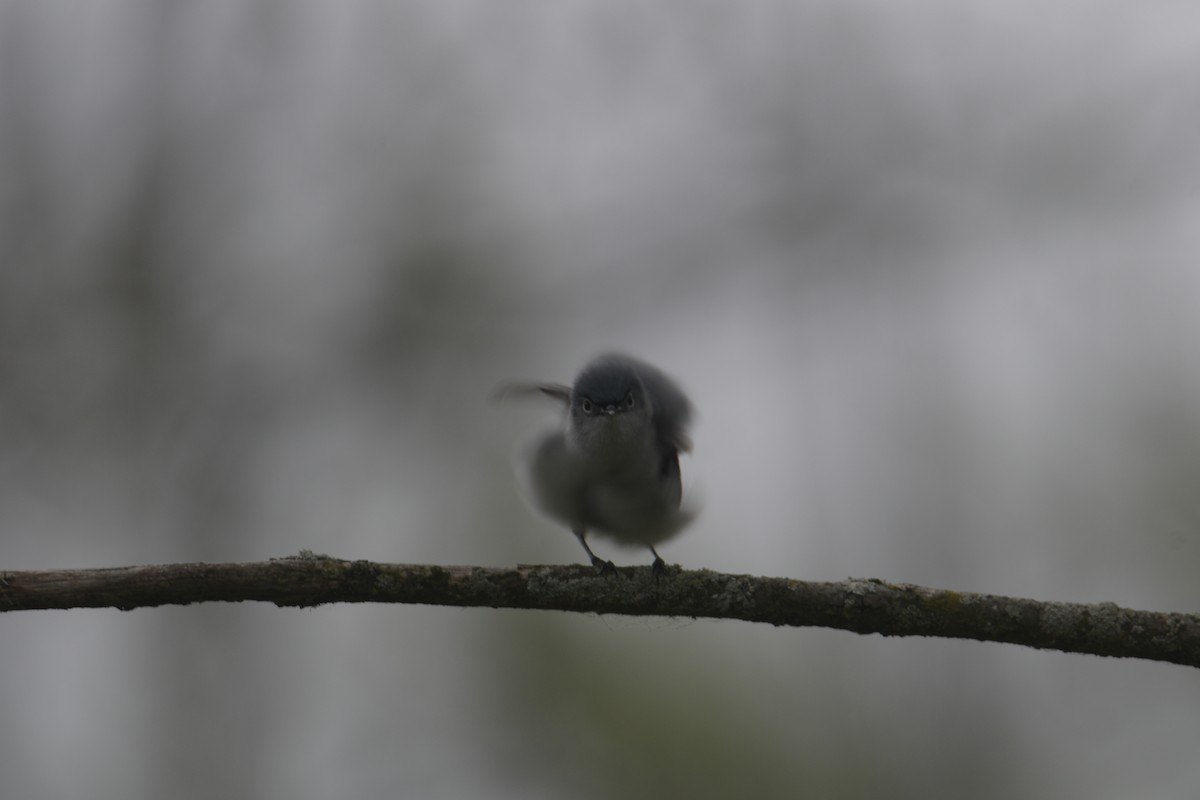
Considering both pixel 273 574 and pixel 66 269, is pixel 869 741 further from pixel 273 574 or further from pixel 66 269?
pixel 66 269

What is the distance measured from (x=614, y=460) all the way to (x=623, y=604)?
2.97ft

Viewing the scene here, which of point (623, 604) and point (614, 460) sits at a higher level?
point (614, 460)

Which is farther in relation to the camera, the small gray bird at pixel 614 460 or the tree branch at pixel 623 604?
the small gray bird at pixel 614 460

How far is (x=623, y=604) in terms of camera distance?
260 cm

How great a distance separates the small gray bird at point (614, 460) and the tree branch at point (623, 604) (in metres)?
0.91

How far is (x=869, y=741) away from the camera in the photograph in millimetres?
6977

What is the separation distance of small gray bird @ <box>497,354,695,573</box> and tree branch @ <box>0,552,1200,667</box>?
2.99 feet

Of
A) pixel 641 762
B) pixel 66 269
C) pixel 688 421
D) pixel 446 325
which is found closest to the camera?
pixel 688 421

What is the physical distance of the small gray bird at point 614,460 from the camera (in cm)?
346

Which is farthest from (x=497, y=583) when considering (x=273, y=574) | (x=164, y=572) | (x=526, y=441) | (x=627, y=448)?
(x=526, y=441)

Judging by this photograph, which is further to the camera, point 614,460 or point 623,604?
point 614,460

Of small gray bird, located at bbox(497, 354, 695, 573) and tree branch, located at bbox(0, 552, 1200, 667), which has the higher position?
small gray bird, located at bbox(497, 354, 695, 573)

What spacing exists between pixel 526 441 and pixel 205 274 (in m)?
5.11

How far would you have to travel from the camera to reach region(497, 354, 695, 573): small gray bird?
3465 millimetres
